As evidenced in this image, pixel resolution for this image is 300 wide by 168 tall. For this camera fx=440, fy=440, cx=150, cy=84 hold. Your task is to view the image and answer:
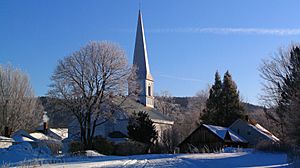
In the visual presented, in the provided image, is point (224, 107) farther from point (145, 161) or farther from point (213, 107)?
point (145, 161)

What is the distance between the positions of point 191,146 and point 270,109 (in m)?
11.0

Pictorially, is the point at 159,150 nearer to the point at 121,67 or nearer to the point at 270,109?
the point at 121,67

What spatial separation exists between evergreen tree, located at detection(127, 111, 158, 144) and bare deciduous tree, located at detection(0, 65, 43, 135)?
21145mm

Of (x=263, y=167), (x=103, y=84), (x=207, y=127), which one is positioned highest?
(x=103, y=84)

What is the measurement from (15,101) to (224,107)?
32.5 meters

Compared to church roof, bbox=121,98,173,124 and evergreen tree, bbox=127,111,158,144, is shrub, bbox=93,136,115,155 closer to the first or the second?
evergreen tree, bbox=127,111,158,144

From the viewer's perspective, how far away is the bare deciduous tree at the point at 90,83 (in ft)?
170

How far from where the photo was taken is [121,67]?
175 feet

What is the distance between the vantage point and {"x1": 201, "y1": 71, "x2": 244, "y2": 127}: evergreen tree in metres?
70.0

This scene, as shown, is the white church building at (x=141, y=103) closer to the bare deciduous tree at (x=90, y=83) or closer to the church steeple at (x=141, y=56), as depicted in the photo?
the church steeple at (x=141, y=56)

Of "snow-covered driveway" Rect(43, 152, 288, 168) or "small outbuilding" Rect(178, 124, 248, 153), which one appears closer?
"snow-covered driveway" Rect(43, 152, 288, 168)

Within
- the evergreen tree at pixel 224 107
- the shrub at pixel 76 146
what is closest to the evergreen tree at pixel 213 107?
the evergreen tree at pixel 224 107

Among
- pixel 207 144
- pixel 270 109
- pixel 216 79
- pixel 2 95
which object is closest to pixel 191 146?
pixel 207 144

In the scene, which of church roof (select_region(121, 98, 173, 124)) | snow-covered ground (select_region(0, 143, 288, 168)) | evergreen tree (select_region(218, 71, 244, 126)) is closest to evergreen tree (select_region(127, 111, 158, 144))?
church roof (select_region(121, 98, 173, 124))
